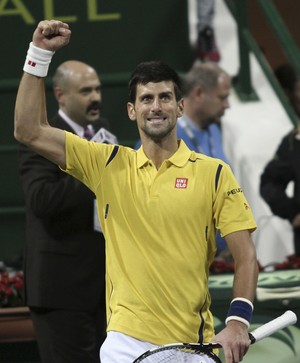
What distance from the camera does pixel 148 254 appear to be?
5816 mm

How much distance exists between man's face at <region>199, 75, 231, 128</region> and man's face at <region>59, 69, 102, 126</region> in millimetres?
1224

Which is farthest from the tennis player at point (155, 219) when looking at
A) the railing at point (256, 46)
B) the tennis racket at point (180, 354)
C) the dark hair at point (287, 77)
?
the dark hair at point (287, 77)

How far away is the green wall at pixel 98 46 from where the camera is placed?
10.5 m

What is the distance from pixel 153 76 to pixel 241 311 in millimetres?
1109

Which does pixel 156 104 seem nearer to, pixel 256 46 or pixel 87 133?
pixel 87 133

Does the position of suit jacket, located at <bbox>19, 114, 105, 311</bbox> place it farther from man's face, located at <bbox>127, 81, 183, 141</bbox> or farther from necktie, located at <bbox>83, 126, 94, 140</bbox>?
man's face, located at <bbox>127, 81, 183, 141</bbox>

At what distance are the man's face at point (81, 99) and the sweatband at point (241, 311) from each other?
2167 mm

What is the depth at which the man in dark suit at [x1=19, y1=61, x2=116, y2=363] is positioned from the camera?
720cm

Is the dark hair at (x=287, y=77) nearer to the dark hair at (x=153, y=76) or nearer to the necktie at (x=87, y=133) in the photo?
the necktie at (x=87, y=133)

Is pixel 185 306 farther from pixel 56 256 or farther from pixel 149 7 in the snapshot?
pixel 149 7

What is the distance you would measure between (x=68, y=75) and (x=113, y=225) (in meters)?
2.05

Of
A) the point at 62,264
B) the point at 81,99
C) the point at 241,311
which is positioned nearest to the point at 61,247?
the point at 62,264

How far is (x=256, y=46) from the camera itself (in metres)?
10.7

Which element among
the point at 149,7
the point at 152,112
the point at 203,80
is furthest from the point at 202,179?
the point at 149,7
